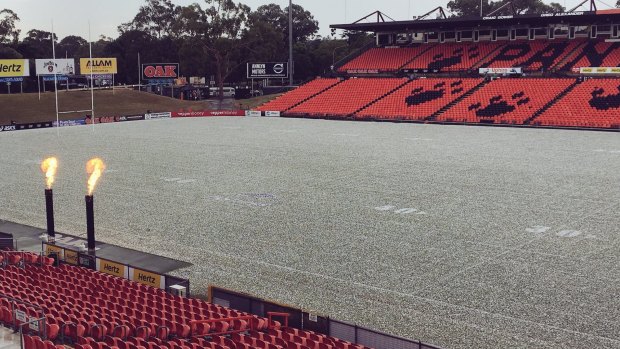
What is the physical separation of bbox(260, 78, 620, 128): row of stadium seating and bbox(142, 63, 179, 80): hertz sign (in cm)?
1609

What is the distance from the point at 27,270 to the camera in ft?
60.2

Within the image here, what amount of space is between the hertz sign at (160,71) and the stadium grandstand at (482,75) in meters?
16.6

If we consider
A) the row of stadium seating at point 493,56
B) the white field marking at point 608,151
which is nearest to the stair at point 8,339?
the white field marking at point 608,151

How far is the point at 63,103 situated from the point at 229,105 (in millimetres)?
21523

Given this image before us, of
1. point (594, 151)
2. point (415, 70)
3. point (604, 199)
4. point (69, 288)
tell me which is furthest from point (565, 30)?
point (69, 288)

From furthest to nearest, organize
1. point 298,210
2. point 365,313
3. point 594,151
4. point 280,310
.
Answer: point 594,151
point 298,210
point 365,313
point 280,310

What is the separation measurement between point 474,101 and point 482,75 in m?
7.66

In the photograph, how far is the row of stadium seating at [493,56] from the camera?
69.9 m

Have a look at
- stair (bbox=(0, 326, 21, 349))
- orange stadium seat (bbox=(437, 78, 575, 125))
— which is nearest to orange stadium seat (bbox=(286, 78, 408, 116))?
orange stadium seat (bbox=(437, 78, 575, 125))

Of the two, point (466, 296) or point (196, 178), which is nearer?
point (466, 296)

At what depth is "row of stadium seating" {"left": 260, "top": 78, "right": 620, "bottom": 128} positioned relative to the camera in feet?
200

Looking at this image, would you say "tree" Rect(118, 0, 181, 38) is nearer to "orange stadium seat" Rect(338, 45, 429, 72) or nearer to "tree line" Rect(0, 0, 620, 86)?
"tree line" Rect(0, 0, 620, 86)

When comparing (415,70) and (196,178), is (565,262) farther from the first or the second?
(415,70)

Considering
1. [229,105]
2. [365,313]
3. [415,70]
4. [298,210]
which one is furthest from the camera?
[229,105]
